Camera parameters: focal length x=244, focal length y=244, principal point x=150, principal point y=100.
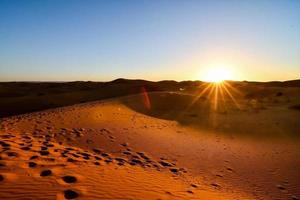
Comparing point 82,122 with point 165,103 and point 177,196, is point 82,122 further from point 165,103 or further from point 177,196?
point 165,103

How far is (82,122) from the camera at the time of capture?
1211 centimetres

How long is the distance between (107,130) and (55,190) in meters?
6.47

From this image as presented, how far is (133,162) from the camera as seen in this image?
7418 mm

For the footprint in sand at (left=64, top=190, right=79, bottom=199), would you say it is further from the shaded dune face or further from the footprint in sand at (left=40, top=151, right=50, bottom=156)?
the shaded dune face

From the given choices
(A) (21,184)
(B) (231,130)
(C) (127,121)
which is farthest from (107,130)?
(B) (231,130)

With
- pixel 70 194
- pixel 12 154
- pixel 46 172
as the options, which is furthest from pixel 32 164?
pixel 70 194

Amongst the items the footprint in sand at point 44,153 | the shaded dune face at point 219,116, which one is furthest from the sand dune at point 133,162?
the shaded dune face at point 219,116

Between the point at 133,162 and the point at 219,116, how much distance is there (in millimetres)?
11207

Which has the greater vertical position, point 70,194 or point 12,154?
point 12,154

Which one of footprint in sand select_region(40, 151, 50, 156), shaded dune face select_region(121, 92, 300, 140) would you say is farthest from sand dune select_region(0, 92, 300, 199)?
shaded dune face select_region(121, 92, 300, 140)

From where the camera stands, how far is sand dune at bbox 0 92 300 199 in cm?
508

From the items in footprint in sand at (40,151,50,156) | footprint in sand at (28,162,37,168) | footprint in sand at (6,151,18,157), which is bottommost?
footprint in sand at (40,151,50,156)

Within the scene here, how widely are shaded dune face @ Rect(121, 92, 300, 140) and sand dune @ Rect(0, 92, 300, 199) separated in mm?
1542

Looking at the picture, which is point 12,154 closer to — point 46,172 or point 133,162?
point 46,172
